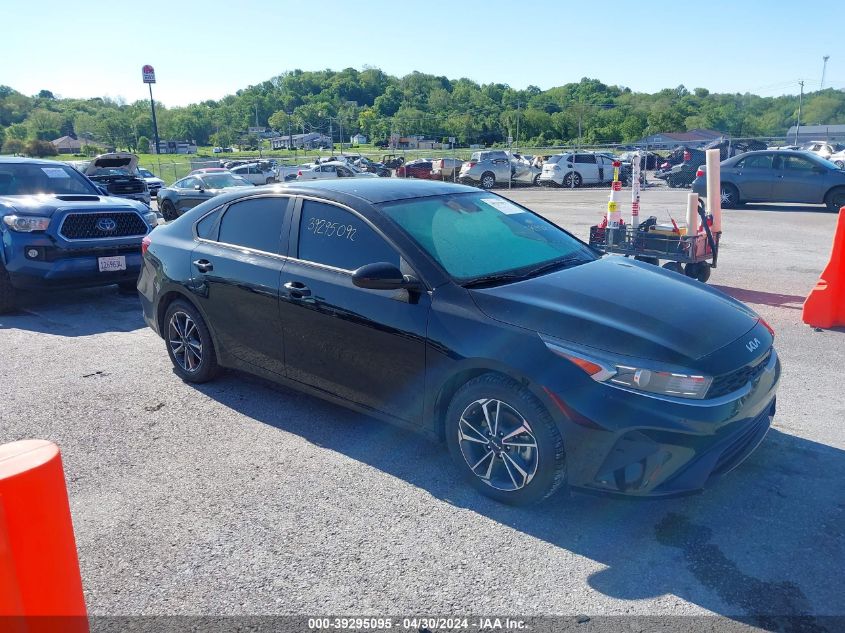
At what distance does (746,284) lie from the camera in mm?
8797

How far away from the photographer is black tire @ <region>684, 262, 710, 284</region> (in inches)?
337

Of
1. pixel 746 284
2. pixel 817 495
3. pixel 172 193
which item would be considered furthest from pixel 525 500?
pixel 172 193

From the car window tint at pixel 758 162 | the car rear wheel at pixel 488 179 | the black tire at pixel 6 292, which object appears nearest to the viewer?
the black tire at pixel 6 292

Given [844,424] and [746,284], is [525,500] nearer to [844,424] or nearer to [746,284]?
[844,424]

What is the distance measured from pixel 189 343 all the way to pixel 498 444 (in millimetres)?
2890

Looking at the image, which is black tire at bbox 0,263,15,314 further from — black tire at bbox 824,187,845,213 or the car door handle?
black tire at bbox 824,187,845,213

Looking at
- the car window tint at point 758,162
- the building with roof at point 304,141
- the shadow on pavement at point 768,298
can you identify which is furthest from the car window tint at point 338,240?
the building with roof at point 304,141

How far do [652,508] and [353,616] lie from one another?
5.43 feet

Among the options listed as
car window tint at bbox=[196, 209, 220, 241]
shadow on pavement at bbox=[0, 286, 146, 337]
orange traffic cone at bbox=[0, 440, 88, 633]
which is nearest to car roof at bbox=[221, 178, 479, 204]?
car window tint at bbox=[196, 209, 220, 241]

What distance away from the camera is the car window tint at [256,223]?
4.63 meters

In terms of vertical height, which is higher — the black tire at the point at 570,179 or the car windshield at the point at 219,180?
the car windshield at the point at 219,180

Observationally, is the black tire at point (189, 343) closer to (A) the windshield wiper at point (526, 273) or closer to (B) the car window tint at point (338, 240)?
(B) the car window tint at point (338, 240)

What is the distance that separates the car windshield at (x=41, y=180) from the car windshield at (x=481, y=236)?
6349 mm

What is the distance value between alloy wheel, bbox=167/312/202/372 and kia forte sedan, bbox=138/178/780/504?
0.04 m
